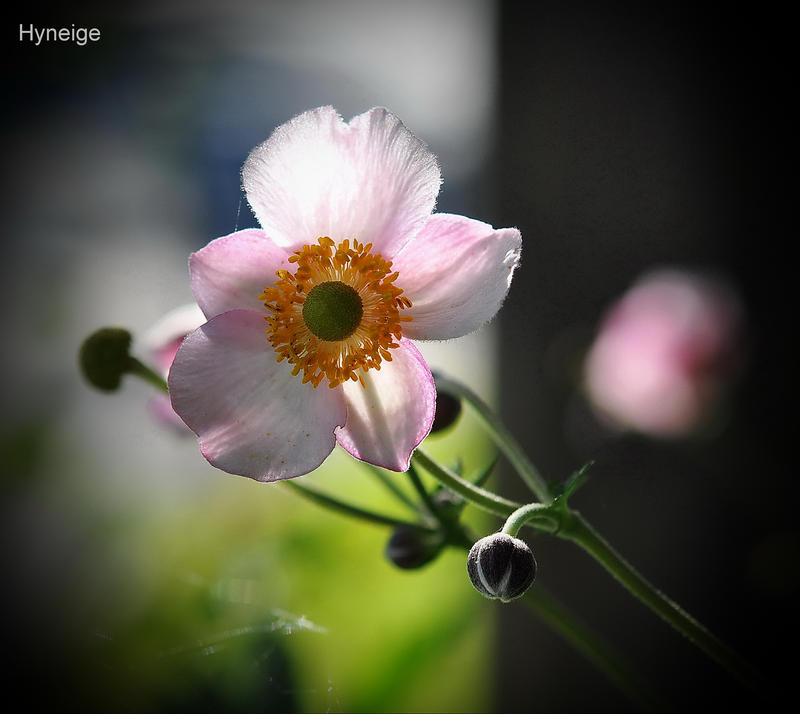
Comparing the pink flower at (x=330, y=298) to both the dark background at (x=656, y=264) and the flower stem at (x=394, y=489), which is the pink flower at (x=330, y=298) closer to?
the flower stem at (x=394, y=489)

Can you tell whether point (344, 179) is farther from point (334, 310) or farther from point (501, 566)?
point (501, 566)

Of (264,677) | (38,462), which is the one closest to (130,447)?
(38,462)

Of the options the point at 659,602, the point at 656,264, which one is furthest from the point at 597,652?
the point at 656,264

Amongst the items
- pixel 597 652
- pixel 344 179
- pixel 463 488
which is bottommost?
pixel 597 652

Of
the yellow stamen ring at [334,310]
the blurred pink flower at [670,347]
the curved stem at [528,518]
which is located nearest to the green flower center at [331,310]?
the yellow stamen ring at [334,310]

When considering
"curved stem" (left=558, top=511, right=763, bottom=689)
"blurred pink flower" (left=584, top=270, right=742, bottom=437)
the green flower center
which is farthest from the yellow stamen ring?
"blurred pink flower" (left=584, top=270, right=742, bottom=437)

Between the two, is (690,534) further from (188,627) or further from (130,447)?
(130,447)
